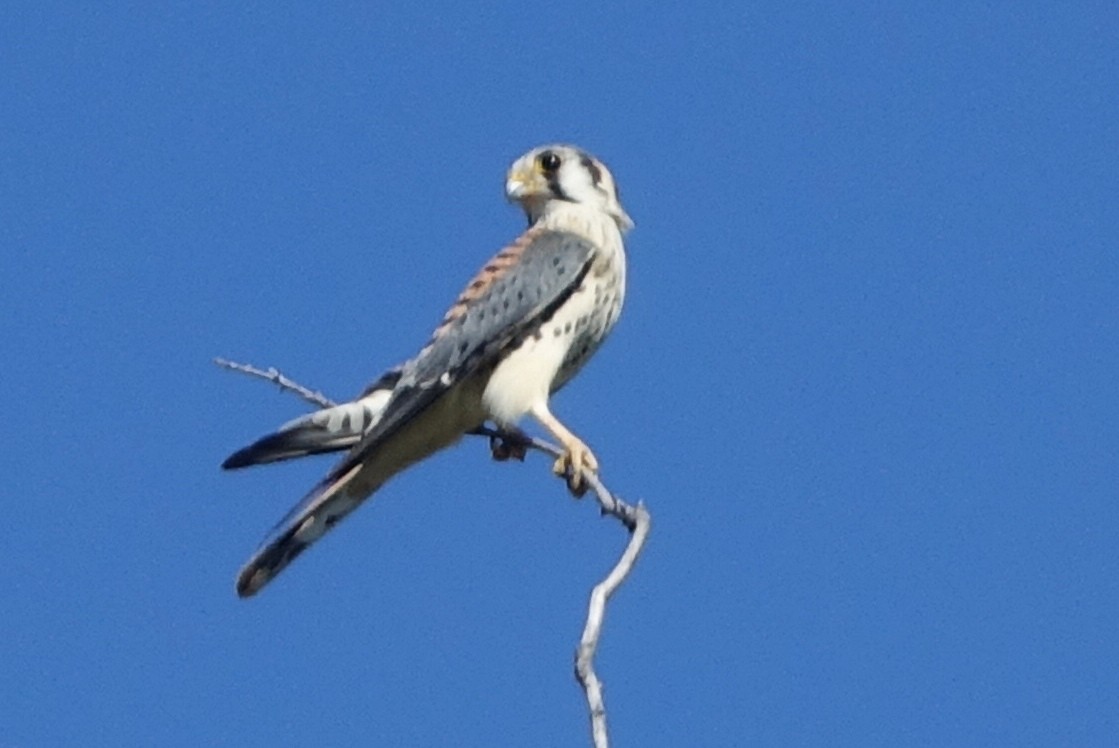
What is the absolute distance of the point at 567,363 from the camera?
21.7 feet

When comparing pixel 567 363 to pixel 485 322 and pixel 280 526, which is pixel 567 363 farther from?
pixel 280 526

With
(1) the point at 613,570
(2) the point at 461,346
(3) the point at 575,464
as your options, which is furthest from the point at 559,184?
(1) the point at 613,570

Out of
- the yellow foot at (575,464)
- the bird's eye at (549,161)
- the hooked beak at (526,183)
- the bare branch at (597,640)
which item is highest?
the bird's eye at (549,161)

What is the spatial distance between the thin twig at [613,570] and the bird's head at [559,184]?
33.3 inches

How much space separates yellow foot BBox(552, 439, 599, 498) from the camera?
247 inches

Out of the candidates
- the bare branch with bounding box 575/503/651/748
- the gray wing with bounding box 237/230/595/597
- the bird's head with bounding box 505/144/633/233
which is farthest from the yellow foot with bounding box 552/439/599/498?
the bare branch with bounding box 575/503/651/748

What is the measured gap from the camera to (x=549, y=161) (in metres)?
7.12

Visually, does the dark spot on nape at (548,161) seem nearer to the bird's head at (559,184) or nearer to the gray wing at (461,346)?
the bird's head at (559,184)

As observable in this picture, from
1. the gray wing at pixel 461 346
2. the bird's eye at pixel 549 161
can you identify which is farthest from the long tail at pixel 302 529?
the bird's eye at pixel 549 161

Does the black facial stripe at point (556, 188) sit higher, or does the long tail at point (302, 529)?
the black facial stripe at point (556, 188)

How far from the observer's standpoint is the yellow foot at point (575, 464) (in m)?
6.28

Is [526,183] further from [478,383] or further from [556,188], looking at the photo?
[478,383]

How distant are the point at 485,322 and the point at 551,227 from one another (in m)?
0.53

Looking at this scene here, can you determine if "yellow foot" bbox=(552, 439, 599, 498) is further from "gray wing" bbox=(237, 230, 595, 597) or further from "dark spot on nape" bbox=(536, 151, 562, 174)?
"dark spot on nape" bbox=(536, 151, 562, 174)
